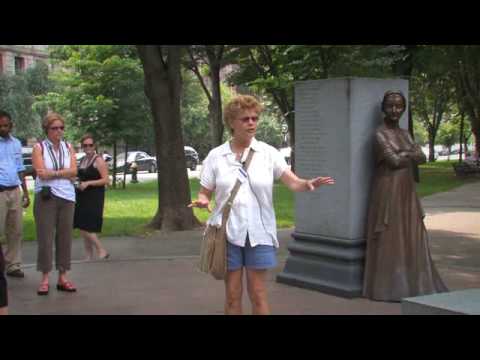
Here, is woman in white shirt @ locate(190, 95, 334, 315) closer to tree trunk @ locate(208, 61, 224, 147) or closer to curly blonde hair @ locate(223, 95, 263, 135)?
curly blonde hair @ locate(223, 95, 263, 135)

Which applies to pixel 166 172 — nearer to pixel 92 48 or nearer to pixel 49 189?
pixel 49 189

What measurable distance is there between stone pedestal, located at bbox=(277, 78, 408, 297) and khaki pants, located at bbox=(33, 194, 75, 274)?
2478 millimetres

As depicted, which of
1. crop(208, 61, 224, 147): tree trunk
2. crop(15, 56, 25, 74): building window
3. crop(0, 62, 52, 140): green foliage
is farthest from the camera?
crop(15, 56, 25, 74): building window

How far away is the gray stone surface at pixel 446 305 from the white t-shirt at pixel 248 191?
1.04 meters

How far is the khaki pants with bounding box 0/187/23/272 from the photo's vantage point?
8.12 meters

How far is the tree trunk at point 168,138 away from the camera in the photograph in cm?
1304

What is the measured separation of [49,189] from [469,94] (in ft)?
102

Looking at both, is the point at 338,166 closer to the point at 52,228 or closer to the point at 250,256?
the point at 250,256

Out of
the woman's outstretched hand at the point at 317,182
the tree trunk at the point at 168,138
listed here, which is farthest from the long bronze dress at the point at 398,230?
the tree trunk at the point at 168,138

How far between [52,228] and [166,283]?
1.45 meters

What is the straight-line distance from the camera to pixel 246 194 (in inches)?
189

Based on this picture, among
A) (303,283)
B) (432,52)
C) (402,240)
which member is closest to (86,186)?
(303,283)

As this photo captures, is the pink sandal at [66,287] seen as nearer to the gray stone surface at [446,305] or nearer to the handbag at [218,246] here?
the handbag at [218,246]

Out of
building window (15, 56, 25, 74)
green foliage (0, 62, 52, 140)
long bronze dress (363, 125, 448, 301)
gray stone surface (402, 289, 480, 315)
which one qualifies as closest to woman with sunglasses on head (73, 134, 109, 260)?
long bronze dress (363, 125, 448, 301)
